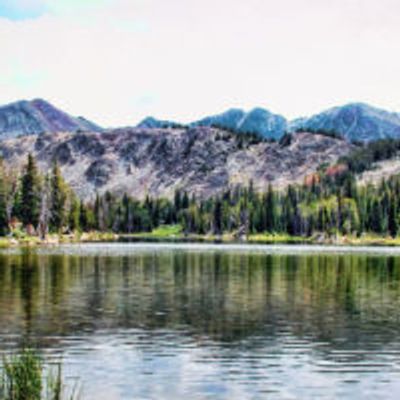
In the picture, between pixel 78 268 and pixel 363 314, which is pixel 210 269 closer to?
pixel 78 268

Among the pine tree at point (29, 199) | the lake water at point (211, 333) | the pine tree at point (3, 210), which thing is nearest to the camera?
the lake water at point (211, 333)

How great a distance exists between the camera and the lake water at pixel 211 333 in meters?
31.2

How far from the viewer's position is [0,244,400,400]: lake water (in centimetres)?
3119

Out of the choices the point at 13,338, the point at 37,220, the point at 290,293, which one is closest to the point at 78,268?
the point at 290,293

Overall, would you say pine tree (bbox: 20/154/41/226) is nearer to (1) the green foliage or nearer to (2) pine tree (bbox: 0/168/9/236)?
(1) the green foliage

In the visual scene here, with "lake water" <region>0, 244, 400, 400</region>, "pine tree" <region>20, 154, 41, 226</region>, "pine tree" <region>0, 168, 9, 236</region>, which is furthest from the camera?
"pine tree" <region>20, 154, 41, 226</region>

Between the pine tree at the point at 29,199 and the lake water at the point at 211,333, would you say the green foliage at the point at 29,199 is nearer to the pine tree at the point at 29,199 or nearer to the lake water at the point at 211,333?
the pine tree at the point at 29,199

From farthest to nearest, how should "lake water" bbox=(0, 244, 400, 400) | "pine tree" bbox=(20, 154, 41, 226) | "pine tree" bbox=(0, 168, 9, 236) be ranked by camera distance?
"pine tree" bbox=(20, 154, 41, 226), "pine tree" bbox=(0, 168, 9, 236), "lake water" bbox=(0, 244, 400, 400)

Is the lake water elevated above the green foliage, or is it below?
below

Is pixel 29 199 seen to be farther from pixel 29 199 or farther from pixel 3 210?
pixel 3 210

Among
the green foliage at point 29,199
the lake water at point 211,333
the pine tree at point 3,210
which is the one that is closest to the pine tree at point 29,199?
the green foliage at point 29,199

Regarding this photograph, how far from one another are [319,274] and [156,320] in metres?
46.3

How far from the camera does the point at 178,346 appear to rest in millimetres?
39344

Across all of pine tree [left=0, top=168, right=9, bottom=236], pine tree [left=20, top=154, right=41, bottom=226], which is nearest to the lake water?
pine tree [left=0, top=168, right=9, bottom=236]
